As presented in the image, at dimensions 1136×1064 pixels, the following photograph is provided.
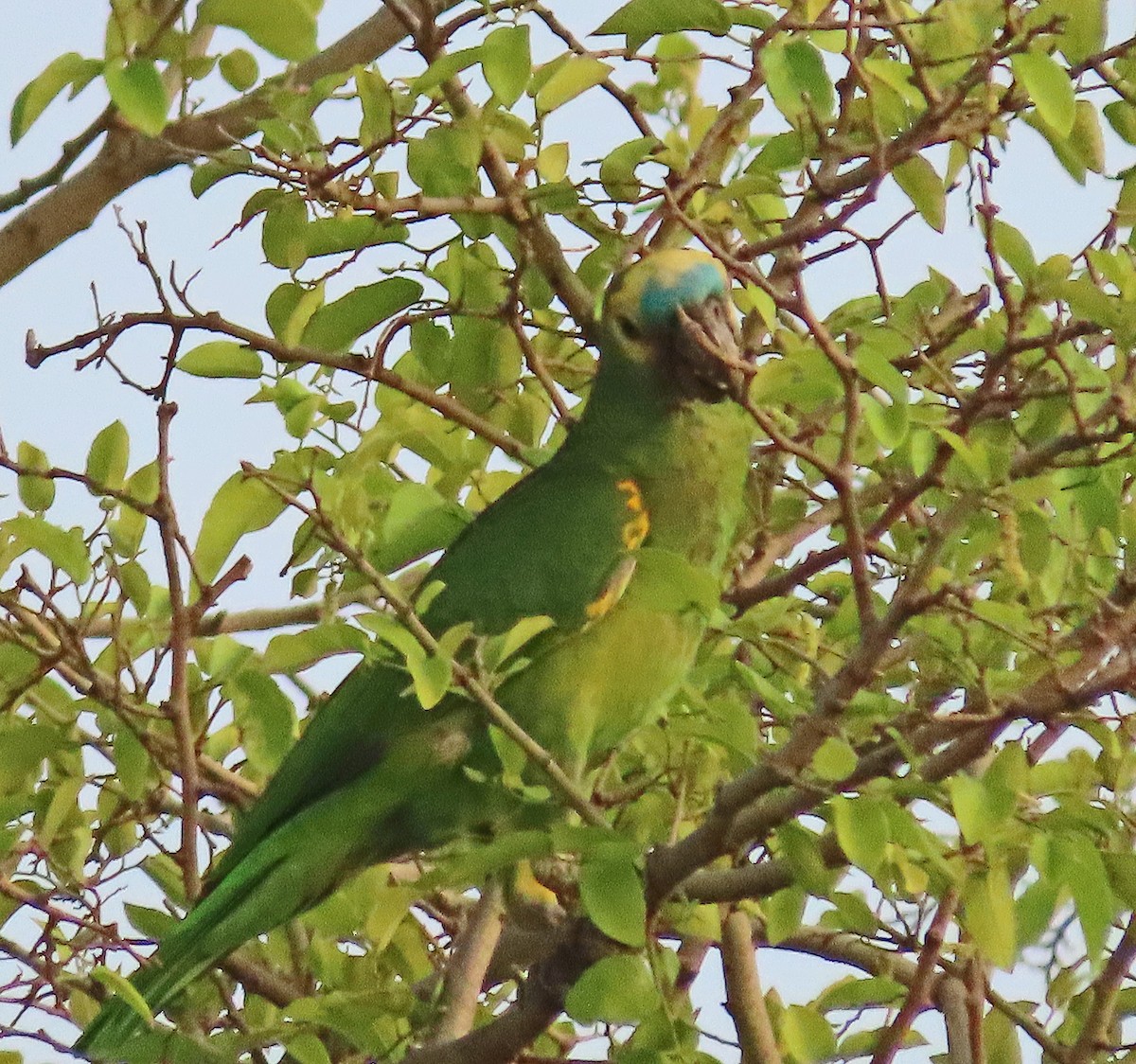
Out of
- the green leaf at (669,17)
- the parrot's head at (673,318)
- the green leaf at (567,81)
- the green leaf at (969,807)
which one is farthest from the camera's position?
the parrot's head at (673,318)

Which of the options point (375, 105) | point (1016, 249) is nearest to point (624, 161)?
point (375, 105)

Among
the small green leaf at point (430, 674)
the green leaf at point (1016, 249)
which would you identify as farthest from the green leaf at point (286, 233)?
the green leaf at point (1016, 249)

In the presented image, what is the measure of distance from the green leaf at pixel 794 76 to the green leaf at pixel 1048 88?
24 centimetres

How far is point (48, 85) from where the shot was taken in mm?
1659

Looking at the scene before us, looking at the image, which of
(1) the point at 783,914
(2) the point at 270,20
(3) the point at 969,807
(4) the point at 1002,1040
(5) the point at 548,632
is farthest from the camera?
(4) the point at 1002,1040

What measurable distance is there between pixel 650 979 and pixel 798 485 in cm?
69

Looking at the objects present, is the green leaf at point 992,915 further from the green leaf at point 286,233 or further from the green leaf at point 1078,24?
the green leaf at point 286,233

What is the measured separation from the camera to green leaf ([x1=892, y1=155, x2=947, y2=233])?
1.88m

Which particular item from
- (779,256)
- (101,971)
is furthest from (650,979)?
(779,256)

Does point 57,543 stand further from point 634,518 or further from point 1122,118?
point 1122,118

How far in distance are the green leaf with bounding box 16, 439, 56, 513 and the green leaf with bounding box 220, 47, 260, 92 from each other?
1.86ft

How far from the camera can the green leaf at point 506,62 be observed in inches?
65.9

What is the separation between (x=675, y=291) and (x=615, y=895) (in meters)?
1.03

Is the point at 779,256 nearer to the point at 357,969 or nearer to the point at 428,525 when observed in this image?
the point at 428,525
